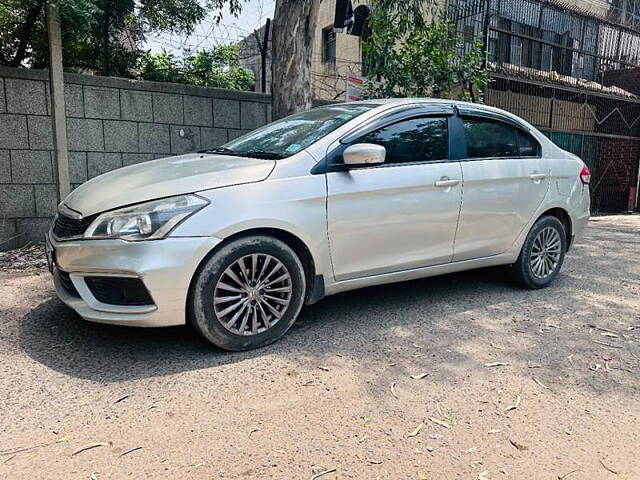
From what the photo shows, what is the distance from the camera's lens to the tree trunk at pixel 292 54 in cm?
615

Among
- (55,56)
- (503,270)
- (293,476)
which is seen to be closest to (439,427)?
(293,476)

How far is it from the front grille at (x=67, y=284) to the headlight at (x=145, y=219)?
345 millimetres

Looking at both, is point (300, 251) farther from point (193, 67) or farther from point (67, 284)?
point (193, 67)

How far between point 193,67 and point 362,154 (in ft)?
16.9

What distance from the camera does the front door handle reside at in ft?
13.6

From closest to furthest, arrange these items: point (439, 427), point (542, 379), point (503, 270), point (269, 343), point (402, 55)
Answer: point (439, 427) → point (542, 379) → point (269, 343) → point (503, 270) → point (402, 55)

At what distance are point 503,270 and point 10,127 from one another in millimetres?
5525

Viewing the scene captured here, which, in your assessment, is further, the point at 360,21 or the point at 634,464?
the point at 360,21

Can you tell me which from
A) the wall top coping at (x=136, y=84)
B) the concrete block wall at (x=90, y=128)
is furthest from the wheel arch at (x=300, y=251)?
the wall top coping at (x=136, y=84)

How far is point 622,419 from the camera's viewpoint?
2.78m

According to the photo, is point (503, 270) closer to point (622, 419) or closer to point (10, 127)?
point (622, 419)

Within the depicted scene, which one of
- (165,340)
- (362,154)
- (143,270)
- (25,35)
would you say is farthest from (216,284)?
(25,35)

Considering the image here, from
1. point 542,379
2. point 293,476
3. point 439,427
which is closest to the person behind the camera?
point 293,476

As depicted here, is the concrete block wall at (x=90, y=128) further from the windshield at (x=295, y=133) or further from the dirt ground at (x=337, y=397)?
the windshield at (x=295, y=133)
